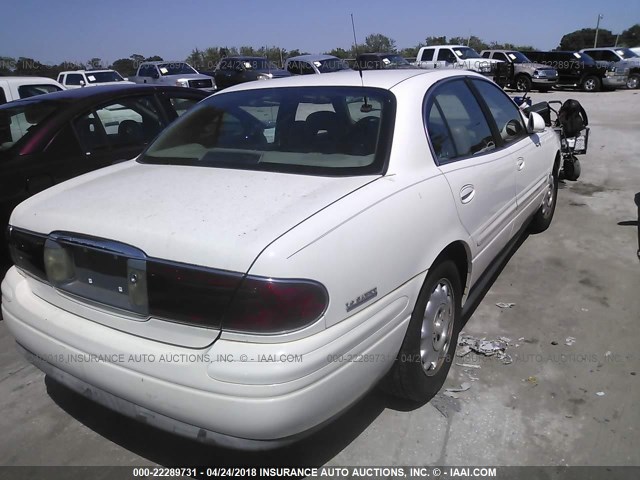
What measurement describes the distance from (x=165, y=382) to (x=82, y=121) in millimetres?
3271

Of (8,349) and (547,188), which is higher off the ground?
(547,188)

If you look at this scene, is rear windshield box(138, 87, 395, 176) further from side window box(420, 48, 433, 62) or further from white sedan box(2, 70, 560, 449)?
side window box(420, 48, 433, 62)

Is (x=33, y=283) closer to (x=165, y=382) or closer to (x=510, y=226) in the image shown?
(x=165, y=382)

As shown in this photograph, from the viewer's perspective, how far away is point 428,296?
245 cm

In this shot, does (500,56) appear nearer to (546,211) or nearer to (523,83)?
(523,83)

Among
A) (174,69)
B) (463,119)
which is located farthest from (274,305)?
(174,69)

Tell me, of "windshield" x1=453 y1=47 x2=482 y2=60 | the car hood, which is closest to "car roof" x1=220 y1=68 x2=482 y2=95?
the car hood

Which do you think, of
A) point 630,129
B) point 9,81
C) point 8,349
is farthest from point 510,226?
point 630,129

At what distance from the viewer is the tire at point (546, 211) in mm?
4902

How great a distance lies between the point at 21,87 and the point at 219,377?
27.2 ft

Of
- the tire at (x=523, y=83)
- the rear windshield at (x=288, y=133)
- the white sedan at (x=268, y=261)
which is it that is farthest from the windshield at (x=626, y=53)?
the rear windshield at (x=288, y=133)

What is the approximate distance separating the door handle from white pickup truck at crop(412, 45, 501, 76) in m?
20.2

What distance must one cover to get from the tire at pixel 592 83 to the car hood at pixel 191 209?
23185mm

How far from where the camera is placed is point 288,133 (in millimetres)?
2830
